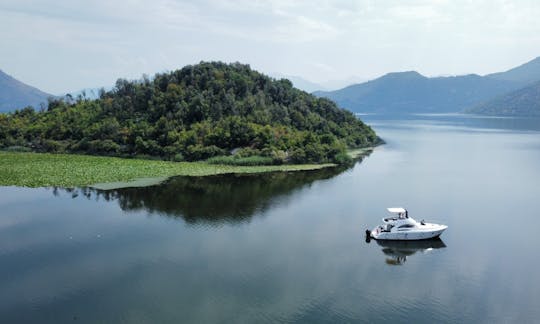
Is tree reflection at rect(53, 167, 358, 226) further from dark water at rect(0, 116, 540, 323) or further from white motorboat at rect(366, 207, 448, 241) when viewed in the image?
white motorboat at rect(366, 207, 448, 241)

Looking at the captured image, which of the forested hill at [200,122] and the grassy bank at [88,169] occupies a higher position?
the forested hill at [200,122]

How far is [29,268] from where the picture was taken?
32312mm

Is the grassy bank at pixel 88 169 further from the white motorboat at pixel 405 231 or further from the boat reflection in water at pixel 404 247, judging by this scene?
the boat reflection in water at pixel 404 247

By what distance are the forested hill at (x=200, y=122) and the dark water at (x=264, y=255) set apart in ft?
82.5

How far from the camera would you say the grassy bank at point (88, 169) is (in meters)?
62.2

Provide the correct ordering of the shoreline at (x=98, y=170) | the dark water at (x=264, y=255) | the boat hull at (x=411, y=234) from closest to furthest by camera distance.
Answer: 1. the dark water at (x=264, y=255)
2. the boat hull at (x=411, y=234)
3. the shoreline at (x=98, y=170)

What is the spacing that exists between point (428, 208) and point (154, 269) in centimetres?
3174

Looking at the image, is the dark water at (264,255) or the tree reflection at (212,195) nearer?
the dark water at (264,255)

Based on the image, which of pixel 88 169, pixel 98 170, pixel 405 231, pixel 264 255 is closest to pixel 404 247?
pixel 405 231

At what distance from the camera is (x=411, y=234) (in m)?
38.9

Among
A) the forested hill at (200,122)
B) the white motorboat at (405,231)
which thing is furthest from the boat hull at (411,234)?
the forested hill at (200,122)

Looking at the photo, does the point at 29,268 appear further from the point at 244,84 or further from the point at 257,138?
→ the point at 244,84

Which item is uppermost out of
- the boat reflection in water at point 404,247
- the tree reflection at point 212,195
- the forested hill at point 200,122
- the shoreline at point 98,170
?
the forested hill at point 200,122

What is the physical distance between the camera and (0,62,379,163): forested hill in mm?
86250
